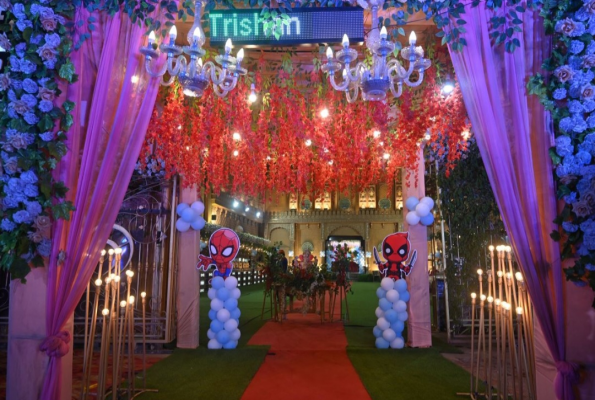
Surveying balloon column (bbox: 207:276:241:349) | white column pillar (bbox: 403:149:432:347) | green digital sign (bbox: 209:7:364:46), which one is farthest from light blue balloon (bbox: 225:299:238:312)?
green digital sign (bbox: 209:7:364:46)

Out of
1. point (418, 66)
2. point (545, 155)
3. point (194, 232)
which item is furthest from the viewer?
point (194, 232)

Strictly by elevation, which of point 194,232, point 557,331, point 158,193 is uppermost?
point 158,193

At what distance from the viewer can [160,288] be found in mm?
6055

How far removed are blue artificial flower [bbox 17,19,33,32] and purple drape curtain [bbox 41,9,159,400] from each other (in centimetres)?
30

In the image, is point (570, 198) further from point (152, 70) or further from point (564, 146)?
point (152, 70)

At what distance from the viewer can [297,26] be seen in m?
3.17

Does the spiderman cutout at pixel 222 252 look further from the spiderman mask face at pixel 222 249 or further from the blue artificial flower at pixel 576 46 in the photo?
the blue artificial flower at pixel 576 46

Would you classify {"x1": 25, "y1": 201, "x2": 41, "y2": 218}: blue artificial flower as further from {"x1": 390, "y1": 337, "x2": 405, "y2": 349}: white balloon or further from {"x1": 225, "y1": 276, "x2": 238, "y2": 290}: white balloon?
{"x1": 390, "y1": 337, "x2": 405, "y2": 349}: white balloon

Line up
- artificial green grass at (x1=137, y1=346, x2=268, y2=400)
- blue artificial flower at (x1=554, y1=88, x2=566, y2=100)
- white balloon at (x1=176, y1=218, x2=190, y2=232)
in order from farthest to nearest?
white balloon at (x1=176, y1=218, x2=190, y2=232) → artificial green grass at (x1=137, y1=346, x2=268, y2=400) → blue artificial flower at (x1=554, y1=88, x2=566, y2=100)

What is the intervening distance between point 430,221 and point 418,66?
3111 millimetres

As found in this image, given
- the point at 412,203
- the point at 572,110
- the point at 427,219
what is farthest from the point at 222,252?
the point at 572,110

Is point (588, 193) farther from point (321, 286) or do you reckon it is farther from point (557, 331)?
point (321, 286)

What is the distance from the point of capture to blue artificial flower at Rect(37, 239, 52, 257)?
9.00 feet

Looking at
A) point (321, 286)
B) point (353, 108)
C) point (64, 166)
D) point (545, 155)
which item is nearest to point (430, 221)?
point (353, 108)
